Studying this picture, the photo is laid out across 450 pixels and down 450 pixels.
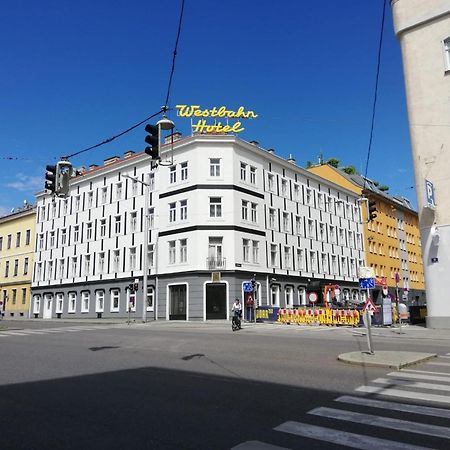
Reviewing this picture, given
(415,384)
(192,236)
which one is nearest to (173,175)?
(192,236)

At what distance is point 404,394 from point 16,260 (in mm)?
55778

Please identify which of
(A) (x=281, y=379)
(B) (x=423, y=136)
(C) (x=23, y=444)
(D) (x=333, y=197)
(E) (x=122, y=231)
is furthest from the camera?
(D) (x=333, y=197)

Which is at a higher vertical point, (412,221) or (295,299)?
(412,221)

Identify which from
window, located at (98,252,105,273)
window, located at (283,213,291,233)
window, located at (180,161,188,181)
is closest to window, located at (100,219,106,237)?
window, located at (98,252,105,273)

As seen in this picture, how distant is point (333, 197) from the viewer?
5319 centimetres

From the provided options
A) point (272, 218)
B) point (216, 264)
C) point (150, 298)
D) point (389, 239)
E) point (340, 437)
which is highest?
point (389, 239)

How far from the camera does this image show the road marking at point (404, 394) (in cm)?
697

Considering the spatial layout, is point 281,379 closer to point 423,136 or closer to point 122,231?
point 423,136

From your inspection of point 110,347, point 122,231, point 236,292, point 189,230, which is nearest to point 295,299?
point 236,292

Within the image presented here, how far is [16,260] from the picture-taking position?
55.4 meters

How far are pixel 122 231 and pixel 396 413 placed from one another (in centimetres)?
3853

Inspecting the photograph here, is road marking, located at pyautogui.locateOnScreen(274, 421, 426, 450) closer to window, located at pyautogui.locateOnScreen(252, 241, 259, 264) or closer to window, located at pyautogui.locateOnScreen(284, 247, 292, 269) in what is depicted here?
window, located at pyautogui.locateOnScreen(252, 241, 259, 264)

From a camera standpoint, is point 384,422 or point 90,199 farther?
point 90,199

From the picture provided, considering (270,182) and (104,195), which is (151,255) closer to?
(104,195)
